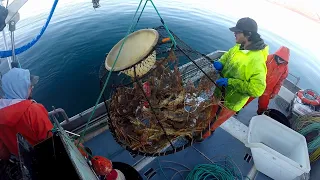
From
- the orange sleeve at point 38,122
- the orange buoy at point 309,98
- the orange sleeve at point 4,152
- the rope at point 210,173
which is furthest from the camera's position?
the orange buoy at point 309,98

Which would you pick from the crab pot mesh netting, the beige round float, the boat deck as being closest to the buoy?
the crab pot mesh netting

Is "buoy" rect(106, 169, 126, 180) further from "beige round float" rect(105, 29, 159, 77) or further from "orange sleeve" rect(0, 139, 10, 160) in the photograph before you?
"orange sleeve" rect(0, 139, 10, 160)

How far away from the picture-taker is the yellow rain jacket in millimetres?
2834

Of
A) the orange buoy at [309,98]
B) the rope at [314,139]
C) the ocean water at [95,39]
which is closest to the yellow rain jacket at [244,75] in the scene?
the rope at [314,139]

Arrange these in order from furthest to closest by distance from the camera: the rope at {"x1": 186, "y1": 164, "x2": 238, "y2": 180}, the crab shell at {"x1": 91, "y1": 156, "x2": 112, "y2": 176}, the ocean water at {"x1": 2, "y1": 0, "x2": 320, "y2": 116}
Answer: the ocean water at {"x1": 2, "y1": 0, "x2": 320, "y2": 116} < the rope at {"x1": 186, "y1": 164, "x2": 238, "y2": 180} < the crab shell at {"x1": 91, "y1": 156, "x2": 112, "y2": 176}

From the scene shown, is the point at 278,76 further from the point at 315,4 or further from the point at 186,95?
the point at 315,4

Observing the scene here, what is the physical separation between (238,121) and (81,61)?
678 cm

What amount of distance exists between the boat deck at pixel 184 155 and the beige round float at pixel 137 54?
6.49 feet

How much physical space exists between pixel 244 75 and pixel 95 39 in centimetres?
864

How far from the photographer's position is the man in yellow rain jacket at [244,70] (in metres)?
2.84

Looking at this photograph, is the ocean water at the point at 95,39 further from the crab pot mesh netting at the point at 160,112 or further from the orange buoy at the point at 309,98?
the orange buoy at the point at 309,98

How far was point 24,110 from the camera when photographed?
2.13 metres

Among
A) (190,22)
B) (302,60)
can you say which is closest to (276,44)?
(302,60)

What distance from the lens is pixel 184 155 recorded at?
3744 mm
